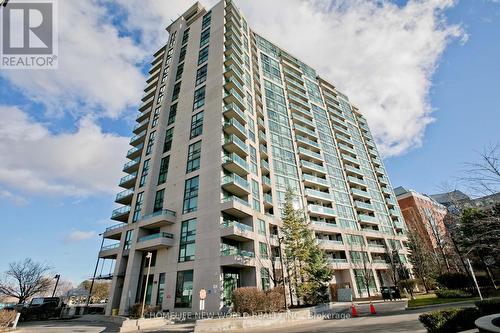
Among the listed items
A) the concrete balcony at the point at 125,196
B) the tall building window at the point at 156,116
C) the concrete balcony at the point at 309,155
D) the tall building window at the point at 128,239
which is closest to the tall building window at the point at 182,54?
the tall building window at the point at 156,116

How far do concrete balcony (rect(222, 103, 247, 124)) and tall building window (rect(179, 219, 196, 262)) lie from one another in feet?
50.3

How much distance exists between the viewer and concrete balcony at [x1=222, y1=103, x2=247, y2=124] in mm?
35156

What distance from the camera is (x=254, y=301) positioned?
1925cm

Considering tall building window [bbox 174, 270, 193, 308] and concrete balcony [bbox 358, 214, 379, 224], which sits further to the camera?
concrete balcony [bbox 358, 214, 379, 224]

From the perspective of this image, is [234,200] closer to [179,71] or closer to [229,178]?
[229,178]

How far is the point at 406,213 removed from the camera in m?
74.4

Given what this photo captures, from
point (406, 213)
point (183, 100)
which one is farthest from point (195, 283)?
point (406, 213)

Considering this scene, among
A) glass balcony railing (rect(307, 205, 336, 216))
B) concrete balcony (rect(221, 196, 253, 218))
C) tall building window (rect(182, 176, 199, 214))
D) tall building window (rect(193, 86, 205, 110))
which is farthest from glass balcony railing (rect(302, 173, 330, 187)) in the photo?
tall building window (rect(193, 86, 205, 110))

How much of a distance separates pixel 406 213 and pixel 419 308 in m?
63.2

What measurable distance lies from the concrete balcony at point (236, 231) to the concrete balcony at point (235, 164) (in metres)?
7.22

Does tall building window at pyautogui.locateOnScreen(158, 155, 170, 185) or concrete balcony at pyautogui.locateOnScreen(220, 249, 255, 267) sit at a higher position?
tall building window at pyautogui.locateOnScreen(158, 155, 170, 185)

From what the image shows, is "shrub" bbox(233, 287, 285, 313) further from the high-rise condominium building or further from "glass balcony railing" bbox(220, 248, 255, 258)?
"glass balcony railing" bbox(220, 248, 255, 258)

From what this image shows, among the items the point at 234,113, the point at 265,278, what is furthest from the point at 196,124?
the point at 265,278

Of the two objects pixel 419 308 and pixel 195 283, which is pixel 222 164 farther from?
pixel 419 308
